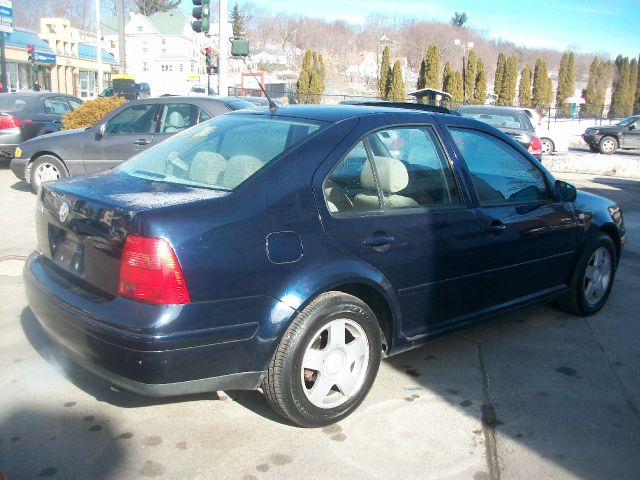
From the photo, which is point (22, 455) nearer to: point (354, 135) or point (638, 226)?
point (354, 135)

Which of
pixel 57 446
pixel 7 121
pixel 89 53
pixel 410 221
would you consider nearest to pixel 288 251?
pixel 410 221

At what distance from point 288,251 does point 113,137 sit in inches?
252

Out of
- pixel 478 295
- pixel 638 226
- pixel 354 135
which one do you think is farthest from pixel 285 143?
pixel 638 226

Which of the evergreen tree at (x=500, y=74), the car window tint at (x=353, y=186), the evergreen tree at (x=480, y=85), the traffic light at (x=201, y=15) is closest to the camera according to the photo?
the car window tint at (x=353, y=186)

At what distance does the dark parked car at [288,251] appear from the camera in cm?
281

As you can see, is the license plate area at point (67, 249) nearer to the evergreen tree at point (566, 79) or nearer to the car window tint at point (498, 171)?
the car window tint at point (498, 171)

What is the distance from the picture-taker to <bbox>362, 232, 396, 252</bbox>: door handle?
3.36 metres

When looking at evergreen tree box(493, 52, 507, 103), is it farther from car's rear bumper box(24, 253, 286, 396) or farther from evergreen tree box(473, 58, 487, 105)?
car's rear bumper box(24, 253, 286, 396)

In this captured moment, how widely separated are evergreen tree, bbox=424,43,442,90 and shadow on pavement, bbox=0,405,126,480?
34.9 metres

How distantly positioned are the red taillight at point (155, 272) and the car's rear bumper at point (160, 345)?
0.16ft

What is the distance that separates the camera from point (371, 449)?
312 centimetres

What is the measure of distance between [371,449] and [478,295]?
1.37m

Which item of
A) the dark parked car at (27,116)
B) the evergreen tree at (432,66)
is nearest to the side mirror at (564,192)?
the dark parked car at (27,116)

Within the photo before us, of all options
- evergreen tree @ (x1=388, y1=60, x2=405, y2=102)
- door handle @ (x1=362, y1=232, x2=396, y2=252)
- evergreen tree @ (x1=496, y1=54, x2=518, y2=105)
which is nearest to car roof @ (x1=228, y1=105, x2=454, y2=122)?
door handle @ (x1=362, y1=232, x2=396, y2=252)
